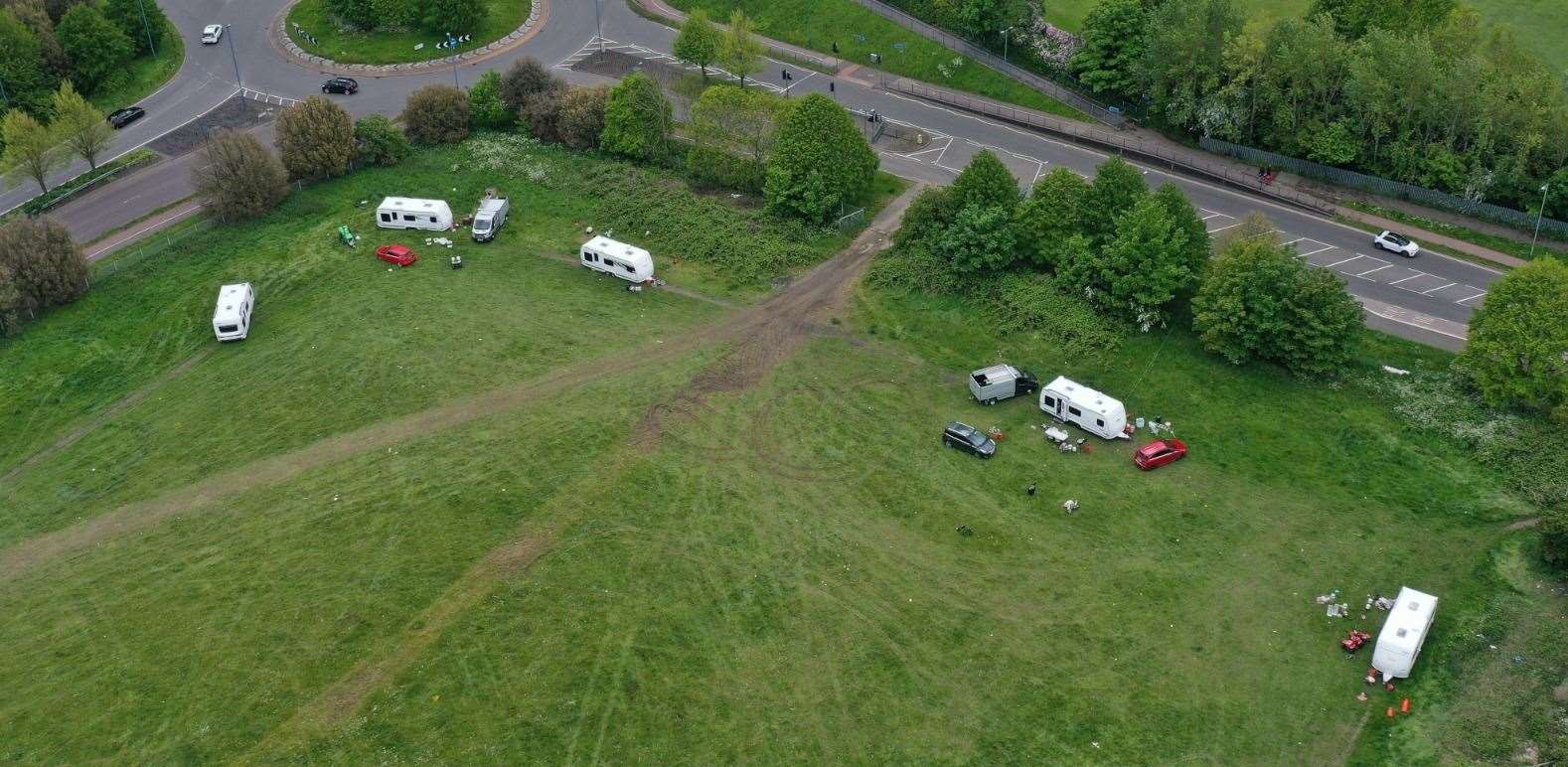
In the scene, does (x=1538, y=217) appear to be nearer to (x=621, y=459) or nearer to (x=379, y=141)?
(x=621, y=459)

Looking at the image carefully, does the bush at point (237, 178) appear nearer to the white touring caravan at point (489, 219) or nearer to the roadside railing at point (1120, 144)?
the white touring caravan at point (489, 219)

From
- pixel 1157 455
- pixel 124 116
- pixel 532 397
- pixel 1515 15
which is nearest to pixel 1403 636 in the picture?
pixel 1157 455

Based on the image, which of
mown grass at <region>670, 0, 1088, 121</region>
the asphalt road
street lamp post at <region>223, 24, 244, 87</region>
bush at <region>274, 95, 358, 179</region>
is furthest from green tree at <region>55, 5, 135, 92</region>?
mown grass at <region>670, 0, 1088, 121</region>

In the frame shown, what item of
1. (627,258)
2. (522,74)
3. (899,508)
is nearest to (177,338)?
(627,258)

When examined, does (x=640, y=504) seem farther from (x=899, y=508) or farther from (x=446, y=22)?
(x=446, y=22)

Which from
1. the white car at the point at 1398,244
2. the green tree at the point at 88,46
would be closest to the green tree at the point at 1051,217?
the white car at the point at 1398,244

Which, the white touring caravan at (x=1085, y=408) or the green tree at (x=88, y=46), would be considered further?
the green tree at (x=88, y=46)
